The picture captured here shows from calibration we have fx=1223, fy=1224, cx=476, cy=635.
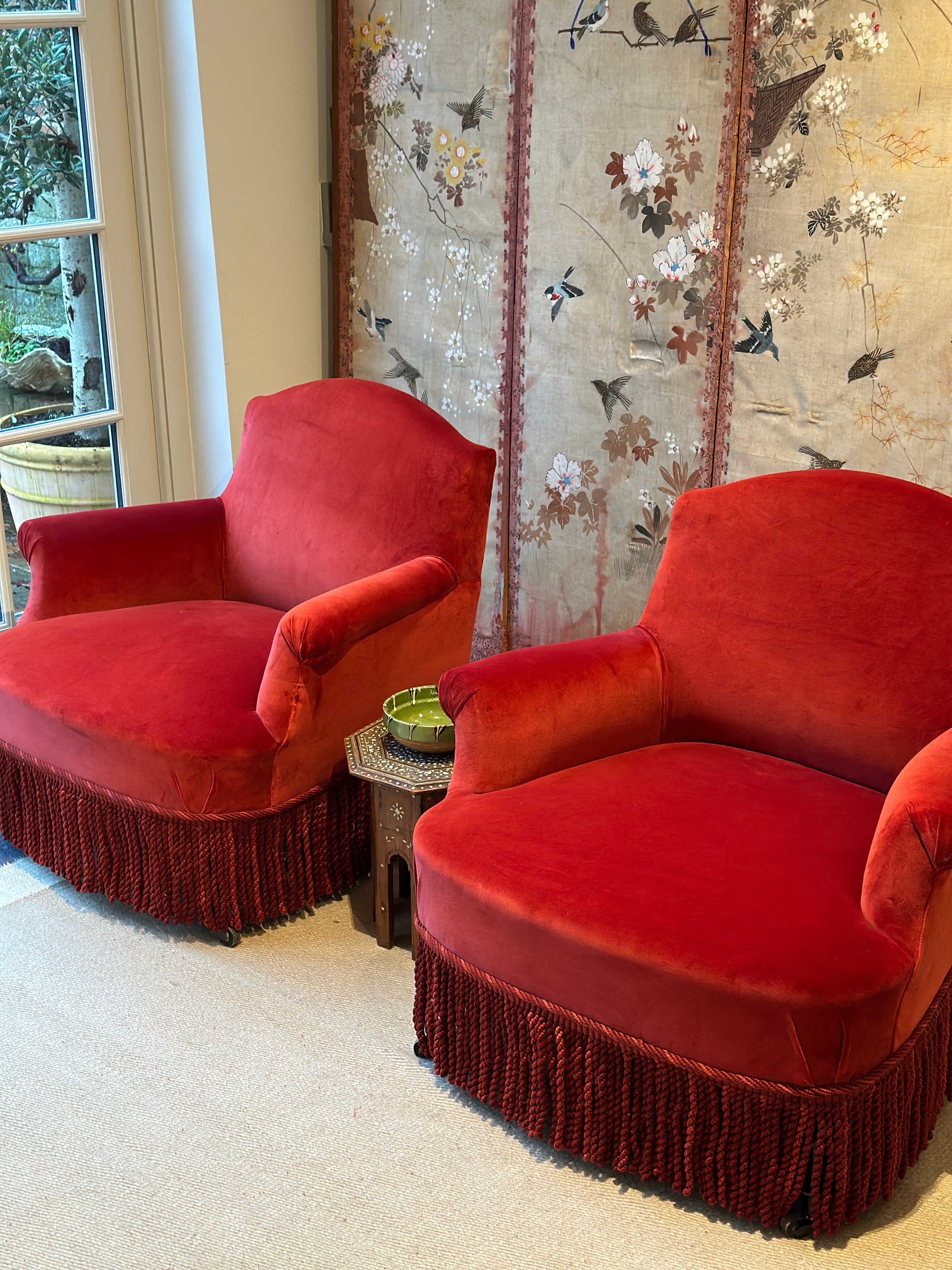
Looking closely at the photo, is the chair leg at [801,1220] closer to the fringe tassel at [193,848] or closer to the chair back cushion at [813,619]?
the chair back cushion at [813,619]

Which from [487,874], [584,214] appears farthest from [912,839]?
[584,214]

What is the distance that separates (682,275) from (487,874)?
1583mm

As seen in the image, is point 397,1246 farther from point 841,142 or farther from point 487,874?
point 841,142

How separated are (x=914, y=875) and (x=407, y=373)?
2155mm

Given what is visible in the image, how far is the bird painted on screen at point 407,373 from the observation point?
10.7ft

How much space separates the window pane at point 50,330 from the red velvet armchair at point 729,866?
5.53ft

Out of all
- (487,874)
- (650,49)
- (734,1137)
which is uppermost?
(650,49)

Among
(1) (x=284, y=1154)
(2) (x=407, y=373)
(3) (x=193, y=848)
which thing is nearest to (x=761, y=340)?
(2) (x=407, y=373)

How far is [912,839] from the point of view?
1.50 m

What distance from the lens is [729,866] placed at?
5.34 ft

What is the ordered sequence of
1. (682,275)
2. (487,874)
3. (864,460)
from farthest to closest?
(682,275) → (864,460) → (487,874)

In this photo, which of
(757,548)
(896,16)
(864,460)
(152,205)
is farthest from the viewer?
(152,205)

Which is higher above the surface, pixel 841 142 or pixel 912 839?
pixel 841 142

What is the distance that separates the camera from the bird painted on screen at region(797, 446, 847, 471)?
2.58 metres
